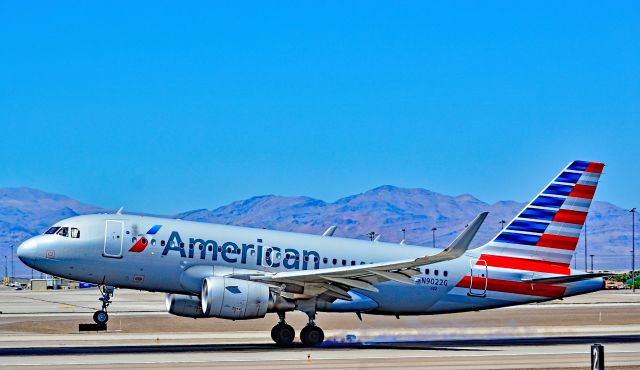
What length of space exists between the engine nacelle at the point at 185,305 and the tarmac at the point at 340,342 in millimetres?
1278

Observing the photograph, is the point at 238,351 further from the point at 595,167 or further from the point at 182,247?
the point at 595,167

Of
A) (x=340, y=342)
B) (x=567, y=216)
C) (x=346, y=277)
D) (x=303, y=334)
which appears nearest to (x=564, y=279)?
(x=567, y=216)

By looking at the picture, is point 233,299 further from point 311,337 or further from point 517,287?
point 517,287

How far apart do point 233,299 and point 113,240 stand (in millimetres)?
5459

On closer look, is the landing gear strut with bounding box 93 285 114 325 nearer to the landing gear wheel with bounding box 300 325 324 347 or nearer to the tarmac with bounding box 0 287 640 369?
the tarmac with bounding box 0 287 640 369

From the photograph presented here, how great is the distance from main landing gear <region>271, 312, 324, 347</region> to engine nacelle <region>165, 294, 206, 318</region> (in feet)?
10.4

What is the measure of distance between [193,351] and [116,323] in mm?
20114

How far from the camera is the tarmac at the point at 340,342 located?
34281 mm

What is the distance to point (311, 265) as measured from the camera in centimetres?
4291

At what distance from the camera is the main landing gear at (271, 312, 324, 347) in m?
40.8

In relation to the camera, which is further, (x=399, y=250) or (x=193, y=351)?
(x=399, y=250)

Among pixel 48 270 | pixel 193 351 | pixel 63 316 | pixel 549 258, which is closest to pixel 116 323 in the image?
pixel 63 316

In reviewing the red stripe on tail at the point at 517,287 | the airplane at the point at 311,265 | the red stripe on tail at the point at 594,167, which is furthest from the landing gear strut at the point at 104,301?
the red stripe on tail at the point at 594,167

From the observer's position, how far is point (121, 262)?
4084cm
